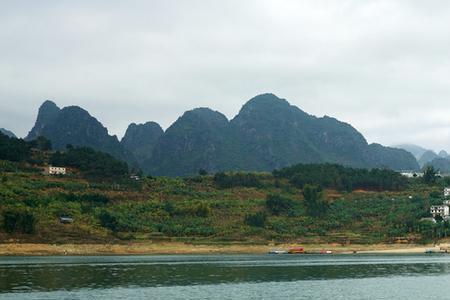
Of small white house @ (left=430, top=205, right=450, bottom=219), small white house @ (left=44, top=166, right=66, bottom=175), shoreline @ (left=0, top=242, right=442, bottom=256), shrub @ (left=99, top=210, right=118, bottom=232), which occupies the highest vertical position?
small white house @ (left=44, top=166, right=66, bottom=175)

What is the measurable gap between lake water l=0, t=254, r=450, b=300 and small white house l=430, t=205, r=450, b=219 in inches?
2208

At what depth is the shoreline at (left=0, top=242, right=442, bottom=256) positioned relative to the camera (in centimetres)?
10925

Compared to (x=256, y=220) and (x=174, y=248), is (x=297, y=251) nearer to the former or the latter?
(x=256, y=220)

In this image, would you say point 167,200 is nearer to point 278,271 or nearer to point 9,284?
point 278,271

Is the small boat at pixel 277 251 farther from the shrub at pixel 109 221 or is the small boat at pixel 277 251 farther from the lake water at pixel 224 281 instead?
the shrub at pixel 109 221

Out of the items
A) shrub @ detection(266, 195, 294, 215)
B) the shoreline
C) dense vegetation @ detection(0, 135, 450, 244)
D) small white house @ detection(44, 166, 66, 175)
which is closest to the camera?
the shoreline

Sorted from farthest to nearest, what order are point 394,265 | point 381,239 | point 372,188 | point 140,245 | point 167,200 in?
point 372,188 < point 167,200 < point 381,239 < point 140,245 < point 394,265

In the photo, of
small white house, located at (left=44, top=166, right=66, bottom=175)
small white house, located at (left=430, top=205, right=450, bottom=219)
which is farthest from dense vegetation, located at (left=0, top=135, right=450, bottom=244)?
small white house, located at (left=44, top=166, right=66, bottom=175)

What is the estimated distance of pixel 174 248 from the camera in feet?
392

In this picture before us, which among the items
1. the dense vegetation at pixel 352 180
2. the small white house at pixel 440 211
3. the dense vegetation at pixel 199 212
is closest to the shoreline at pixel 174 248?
the dense vegetation at pixel 199 212

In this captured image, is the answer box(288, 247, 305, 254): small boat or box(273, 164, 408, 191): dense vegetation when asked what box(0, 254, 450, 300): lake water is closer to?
box(288, 247, 305, 254): small boat

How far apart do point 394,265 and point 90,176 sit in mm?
99030

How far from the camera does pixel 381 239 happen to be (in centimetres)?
12950

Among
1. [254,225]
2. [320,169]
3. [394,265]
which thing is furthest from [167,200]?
[394,265]
